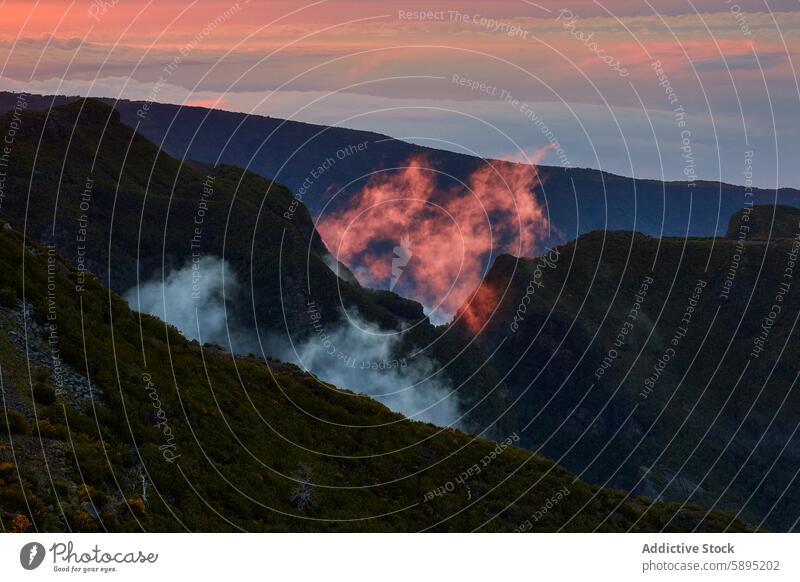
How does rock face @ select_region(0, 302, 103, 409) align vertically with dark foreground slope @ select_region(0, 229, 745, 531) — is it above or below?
above

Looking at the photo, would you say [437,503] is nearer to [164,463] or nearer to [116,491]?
[164,463]

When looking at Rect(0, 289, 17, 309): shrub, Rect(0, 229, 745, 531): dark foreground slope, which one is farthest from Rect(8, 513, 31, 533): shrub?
Rect(0, 289, 17, 309): shrub

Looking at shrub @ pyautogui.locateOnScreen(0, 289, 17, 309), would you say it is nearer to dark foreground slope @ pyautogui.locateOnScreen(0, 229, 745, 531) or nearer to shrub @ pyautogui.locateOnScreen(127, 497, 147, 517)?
dark foreground slope @ pyautogui.locateOnScreen(0, 229, 745, 531)

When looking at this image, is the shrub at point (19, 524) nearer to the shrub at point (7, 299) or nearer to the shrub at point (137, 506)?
the shrub at point (137, 506)

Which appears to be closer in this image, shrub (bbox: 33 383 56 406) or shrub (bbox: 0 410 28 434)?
shrub (bbox: 0 410 28 434)

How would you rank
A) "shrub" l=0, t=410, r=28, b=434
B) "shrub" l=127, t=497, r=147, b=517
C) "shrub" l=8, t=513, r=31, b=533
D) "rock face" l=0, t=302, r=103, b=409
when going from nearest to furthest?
"shrub" l=8, t=513, r=31, b=533, "shrub" l=0, t=410, r=28, b=434, "shrub" l=127, t=497, r=147, b=517, "rock face" l=0, t=302, r=103, b=409
